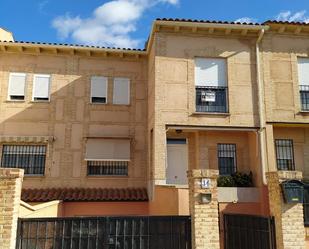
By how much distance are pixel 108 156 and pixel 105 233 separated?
8445mm

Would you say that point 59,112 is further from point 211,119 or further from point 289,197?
point 289,197

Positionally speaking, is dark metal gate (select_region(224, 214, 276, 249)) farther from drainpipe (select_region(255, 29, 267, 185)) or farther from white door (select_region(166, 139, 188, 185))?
white door (select_region(166, 139, 188, 185))

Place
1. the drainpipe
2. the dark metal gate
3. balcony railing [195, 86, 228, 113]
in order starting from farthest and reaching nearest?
balcony railing [195, 86, 228, 113] → the drainpipe → the dark metal gate

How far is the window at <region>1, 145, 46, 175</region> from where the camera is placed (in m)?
15.9

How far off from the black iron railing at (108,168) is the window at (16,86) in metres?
4.86

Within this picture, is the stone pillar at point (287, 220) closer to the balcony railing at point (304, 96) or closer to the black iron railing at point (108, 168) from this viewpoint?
the balcony railing at point (304, 96)

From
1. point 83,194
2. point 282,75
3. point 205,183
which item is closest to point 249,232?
point 205,183

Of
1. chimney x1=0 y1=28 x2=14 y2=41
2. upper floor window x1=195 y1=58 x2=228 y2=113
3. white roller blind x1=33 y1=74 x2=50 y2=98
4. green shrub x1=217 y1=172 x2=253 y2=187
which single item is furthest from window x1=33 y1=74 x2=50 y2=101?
green shrub x1=217 y1=172 x2=253 y2=187

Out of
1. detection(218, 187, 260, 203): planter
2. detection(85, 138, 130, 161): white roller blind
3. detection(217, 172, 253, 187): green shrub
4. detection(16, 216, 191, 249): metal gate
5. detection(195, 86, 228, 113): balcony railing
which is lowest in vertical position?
detection(16, 216, 191, 249): metal gate

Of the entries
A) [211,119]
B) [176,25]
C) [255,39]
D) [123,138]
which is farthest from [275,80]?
[123,138]

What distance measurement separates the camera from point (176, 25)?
569 inches

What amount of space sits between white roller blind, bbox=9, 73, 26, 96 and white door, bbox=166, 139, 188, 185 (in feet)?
25.5

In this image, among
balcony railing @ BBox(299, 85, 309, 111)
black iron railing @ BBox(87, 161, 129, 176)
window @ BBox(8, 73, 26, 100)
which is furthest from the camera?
window @ BBox(8, 73, 26, 100)

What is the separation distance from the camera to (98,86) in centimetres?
1708
